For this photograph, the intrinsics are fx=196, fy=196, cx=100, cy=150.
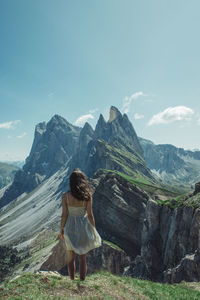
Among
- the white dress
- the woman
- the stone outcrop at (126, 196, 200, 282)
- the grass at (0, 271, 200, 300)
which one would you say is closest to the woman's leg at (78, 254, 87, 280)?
the woman

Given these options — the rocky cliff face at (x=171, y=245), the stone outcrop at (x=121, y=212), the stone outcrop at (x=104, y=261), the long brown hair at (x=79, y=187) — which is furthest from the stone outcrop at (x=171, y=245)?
the long brown hair at (x=79, y=187)

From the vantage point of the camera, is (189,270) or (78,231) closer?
(78,231)

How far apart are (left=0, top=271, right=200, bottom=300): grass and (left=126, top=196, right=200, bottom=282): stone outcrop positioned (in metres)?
19.3

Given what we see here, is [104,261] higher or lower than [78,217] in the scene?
lower

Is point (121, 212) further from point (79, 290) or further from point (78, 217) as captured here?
point (78, 217)

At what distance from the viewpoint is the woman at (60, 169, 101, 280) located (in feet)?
29.6

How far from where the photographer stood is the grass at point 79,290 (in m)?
8.44

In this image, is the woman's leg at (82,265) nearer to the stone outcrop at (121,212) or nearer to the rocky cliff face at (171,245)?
the rocky cliff face at (171,245)

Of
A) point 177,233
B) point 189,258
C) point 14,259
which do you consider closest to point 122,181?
point 177,233

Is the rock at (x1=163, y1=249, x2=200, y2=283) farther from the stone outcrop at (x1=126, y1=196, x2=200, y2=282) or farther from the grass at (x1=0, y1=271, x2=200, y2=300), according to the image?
the grass at (x1=0, y1=271, x2=200, y2=300)

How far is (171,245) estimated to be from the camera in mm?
45344

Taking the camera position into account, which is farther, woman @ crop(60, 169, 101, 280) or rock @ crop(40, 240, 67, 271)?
rock @ crop(40, 240, 67, 271)

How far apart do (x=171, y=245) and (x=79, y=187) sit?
1781 inches

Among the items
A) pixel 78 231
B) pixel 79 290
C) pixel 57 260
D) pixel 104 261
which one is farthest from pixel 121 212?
pixel 78 231
